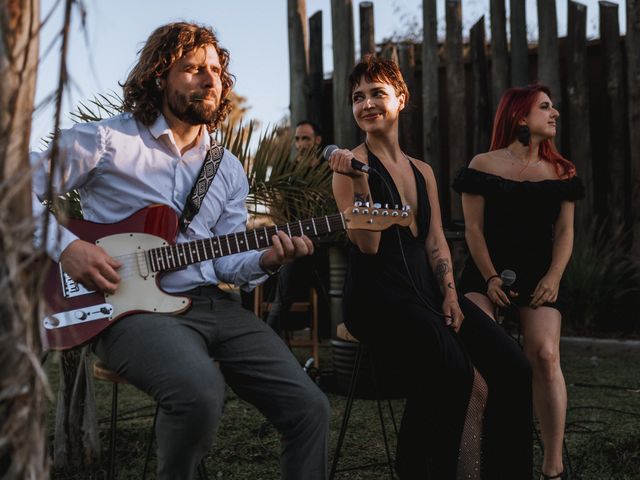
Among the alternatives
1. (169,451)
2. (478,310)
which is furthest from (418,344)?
(169,451)

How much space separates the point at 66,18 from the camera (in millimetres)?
1311

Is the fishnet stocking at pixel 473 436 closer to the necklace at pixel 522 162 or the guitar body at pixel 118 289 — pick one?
the guitar body at pixel 118 289

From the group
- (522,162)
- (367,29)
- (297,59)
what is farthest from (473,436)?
(297,59)

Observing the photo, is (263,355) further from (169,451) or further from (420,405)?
(420,405)

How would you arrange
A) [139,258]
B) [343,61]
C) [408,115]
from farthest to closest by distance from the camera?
[408,115], [343,61], [139,258]

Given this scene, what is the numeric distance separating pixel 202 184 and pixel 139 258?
50cm

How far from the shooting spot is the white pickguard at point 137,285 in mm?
2781

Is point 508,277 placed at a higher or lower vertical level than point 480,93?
lower

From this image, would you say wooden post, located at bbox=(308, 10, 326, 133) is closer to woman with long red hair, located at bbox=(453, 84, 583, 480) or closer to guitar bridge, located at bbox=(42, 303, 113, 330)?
woman with long red hair, located at bbox=(453, 84, 583, 480)

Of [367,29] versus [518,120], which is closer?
[518,120]

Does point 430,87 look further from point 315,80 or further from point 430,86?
point 315,80

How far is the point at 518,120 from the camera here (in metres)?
4.21

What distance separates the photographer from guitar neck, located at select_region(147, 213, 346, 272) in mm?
2893

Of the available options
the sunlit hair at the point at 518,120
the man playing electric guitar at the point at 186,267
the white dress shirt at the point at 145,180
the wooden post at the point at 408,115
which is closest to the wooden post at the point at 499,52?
the wooden post at the point at 408,115
